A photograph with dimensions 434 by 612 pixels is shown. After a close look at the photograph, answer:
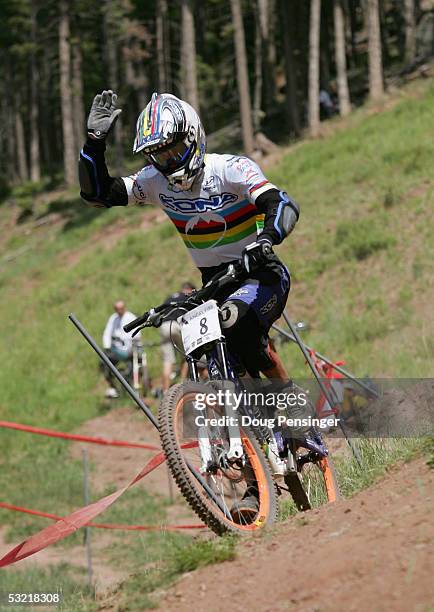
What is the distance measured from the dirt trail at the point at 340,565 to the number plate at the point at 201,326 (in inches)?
44.3

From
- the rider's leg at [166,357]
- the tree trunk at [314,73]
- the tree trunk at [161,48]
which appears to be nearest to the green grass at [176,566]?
the rider's leg at [166,357]

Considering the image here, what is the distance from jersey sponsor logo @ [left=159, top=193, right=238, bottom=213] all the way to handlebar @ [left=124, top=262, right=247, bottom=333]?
46cm

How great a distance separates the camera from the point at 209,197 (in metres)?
5.30

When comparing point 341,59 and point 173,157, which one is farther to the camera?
point 341,59

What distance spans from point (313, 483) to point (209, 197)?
2.02m

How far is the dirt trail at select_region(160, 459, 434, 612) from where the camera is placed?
308 centimetres

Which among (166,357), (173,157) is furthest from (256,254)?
(166,357)

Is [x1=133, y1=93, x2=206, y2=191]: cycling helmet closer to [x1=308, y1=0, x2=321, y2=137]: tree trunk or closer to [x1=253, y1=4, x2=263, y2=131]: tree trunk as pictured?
[x1=308, y1=0, x2=321, y2=137]: tree trunk

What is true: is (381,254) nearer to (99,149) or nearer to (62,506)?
(62,506)

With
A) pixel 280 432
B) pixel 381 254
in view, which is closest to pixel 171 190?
pixel 280 432

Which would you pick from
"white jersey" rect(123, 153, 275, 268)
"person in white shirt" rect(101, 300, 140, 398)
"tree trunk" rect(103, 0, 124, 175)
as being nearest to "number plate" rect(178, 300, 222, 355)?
"white jersey" rect(123, 153, 275, 268)

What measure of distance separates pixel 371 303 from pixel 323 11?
31.5 metres

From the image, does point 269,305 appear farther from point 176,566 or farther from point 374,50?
point 374,50

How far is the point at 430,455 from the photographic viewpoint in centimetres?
441
